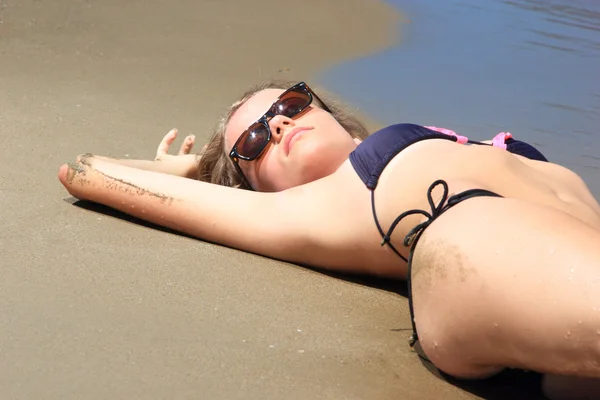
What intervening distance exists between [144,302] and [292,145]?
89 centimetres

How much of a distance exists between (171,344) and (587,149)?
2877 millimetres

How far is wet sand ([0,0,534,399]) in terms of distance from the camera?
1996 millimetres

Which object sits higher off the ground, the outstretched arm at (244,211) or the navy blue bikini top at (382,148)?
the navy blue bikini top at (382,148)

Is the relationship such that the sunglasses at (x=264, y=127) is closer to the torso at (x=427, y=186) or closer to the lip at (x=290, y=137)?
the lip at (x=290, y=137)

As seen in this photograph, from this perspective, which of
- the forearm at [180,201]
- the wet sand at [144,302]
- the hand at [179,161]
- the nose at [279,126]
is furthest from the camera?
the hand at [179,161]

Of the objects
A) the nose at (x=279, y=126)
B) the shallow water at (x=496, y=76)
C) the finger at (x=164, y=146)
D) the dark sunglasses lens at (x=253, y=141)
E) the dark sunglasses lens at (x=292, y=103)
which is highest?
the dark sunglasses lens at (x=292, y=103)

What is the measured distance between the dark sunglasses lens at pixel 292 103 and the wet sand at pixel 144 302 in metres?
0.60

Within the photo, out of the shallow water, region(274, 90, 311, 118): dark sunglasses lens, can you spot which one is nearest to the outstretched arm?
region(274, 90, 311, 118): dark sunglasses lens

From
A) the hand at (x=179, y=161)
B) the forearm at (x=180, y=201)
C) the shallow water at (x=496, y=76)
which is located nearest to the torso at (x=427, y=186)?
the forearm at (x=180, y=201)

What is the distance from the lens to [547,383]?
2037mm

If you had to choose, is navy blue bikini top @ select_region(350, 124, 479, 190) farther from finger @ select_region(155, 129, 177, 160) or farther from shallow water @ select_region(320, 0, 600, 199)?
shallow water @ select_region(320, 0, 600, 199)

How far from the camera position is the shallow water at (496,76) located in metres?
4.53

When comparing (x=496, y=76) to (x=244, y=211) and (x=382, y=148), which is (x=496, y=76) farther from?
(x=244, y=211)

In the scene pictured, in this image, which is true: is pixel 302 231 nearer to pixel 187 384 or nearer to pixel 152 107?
pixel 187 384
